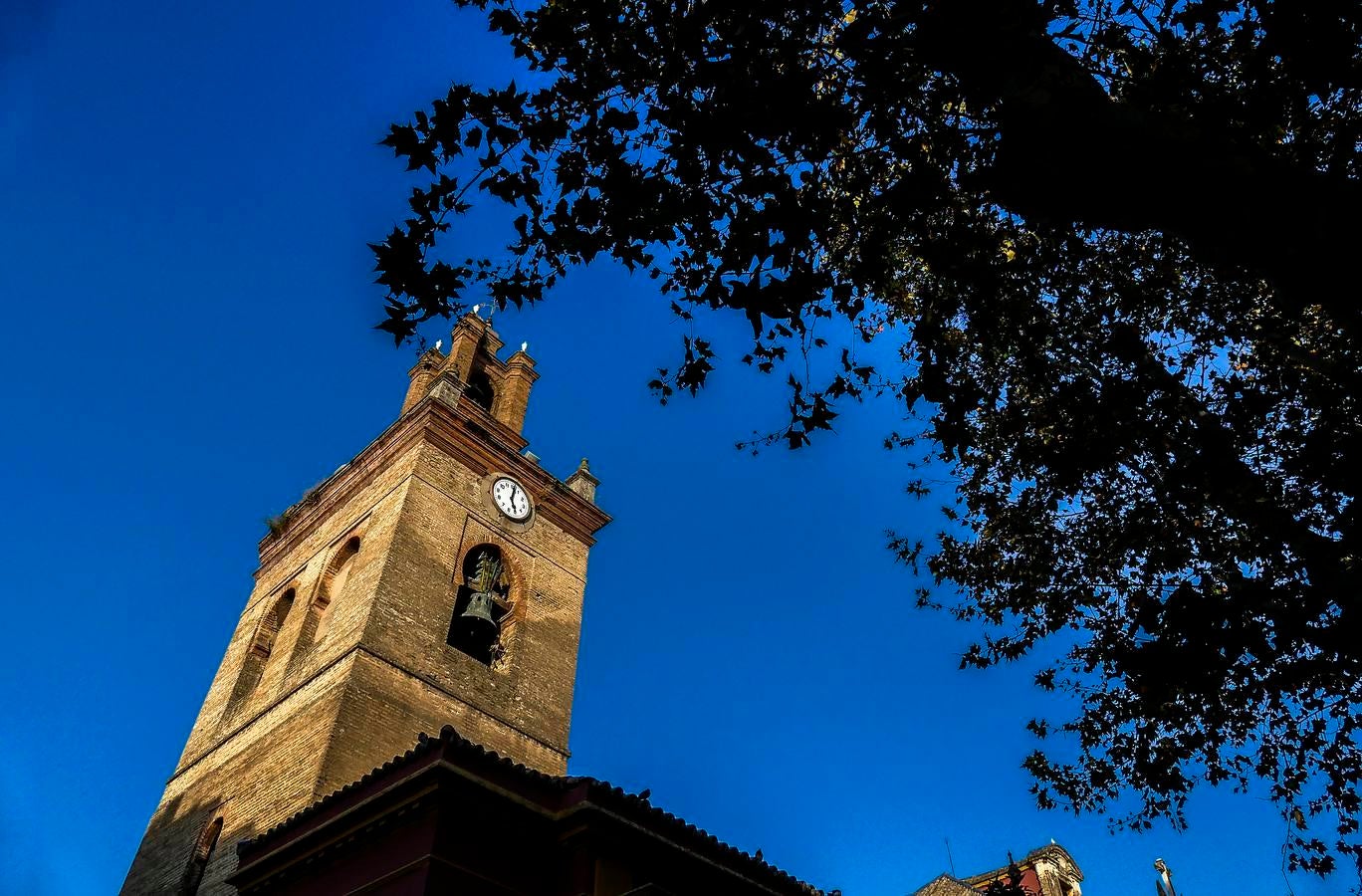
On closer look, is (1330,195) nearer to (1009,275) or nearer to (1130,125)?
(1130,125)

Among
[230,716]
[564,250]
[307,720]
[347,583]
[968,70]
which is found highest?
[347,583]

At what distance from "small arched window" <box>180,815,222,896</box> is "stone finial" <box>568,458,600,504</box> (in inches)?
358

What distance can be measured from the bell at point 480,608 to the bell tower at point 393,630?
0.03m

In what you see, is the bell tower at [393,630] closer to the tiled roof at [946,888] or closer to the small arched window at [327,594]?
the small arched window at [327,594]

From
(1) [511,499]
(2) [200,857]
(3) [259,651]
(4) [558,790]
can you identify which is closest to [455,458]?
(1) [511,499]

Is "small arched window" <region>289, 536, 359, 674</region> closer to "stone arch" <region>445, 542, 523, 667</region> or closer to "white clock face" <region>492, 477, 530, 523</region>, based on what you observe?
"stone arch" <region>445, 542, 523, 667</region>

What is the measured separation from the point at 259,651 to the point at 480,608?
498 cm

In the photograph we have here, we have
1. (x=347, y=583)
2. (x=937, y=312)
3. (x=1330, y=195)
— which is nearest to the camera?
(x=1330, y=195)

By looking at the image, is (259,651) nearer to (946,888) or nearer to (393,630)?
(393,630)

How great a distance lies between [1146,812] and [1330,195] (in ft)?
21.2

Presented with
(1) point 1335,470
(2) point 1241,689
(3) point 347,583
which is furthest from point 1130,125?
(3) point 347,583

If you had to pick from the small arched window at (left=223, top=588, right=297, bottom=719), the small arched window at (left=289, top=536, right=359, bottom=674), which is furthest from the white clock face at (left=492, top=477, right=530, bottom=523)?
the small arched window at (left=223, top=588, right=297, bottom=719)

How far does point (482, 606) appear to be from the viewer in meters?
16.3

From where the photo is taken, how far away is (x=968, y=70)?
4.83 meters
